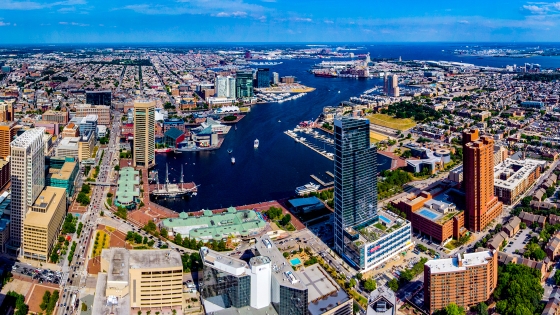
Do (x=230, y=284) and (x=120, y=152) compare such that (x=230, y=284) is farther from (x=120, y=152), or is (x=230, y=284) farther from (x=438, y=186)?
(x=120, y=152)

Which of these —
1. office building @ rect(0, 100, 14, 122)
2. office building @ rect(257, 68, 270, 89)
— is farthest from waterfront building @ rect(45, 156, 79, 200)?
office building @ rect(257, 68, 270, 89)

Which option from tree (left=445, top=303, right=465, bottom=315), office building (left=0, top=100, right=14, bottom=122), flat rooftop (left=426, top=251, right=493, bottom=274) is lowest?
tree (left=445, top=303, right=465, bottom=315)

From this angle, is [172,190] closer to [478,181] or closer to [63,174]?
[63,174]

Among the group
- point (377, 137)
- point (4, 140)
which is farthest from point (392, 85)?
point (4, 140)

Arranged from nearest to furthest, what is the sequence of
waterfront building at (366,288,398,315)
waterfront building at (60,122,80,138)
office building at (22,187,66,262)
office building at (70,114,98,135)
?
waterfront building at (366,288,398,315) → office building at (22,187,66,262) → waterfront building at (60,122,80,138) → office building at (70,114,98,135)

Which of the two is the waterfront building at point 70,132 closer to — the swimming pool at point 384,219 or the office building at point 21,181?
the office building at point 21,181

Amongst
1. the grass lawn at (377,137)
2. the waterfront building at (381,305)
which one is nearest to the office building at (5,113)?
the grass lawn at (377,137)

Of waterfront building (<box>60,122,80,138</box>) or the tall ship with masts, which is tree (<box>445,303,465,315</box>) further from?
waterfront building (<box>60,122,80,138</box>)
